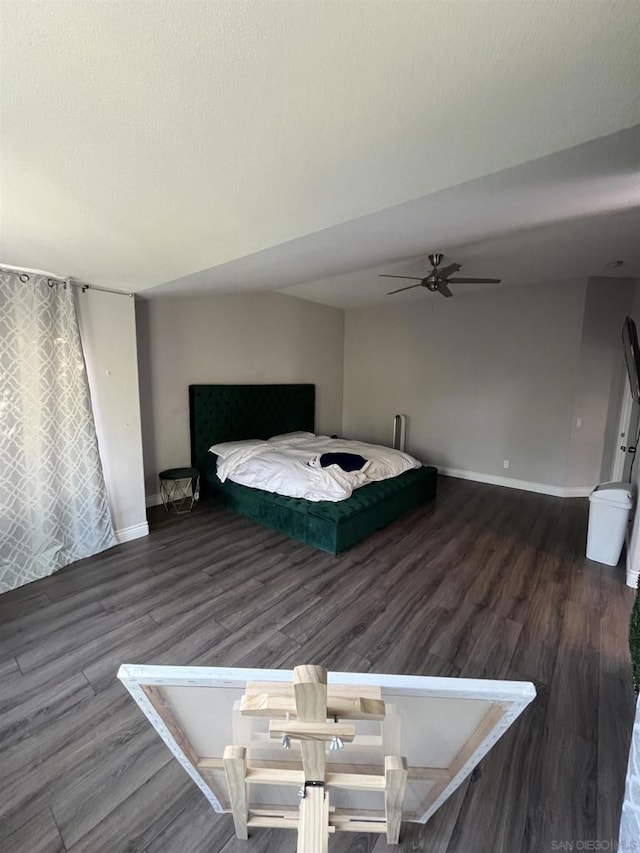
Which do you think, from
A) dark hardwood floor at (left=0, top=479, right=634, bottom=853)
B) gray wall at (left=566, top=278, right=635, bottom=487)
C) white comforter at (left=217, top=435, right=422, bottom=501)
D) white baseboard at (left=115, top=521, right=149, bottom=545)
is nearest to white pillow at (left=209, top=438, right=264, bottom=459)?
white comforter at (left=217, top=435, right=422, bottom=501)

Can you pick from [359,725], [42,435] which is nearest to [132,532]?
[42,435]

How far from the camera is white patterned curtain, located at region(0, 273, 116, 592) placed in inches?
99.8

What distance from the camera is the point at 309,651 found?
6.79 ft

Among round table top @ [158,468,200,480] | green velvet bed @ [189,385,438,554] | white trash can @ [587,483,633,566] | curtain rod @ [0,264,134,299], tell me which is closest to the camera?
curtain rod @ [0,264,134,299]

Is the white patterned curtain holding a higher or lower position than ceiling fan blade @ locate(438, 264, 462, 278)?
lower

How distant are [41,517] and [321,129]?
3.10 m

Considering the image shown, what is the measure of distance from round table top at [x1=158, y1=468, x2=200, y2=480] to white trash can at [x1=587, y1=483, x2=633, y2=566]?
375 centimetres

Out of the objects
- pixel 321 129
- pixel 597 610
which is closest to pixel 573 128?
pixel 321 129

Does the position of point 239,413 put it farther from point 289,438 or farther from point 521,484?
point 521,484

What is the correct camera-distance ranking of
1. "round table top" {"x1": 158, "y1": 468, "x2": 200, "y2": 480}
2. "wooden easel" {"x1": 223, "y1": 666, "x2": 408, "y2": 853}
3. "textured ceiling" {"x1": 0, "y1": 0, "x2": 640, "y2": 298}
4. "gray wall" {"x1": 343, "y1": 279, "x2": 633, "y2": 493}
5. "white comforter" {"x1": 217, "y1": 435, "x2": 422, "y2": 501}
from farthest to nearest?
"gray wall" {"x1": 343, "y1": 279, "x2": 633, "y2": 493}
"round table top" {"x1": 158, "y1": 468, "x2": 200, "y2": 480}
"white comforter" {"x1": 217, "y1": 435, "x2": 422, "y2": 501}
"textured ceiling" {"x1": 0, "y1": 0, "x2": 640, "y2": 298}
"wooden easel" {"x1": 223, "y1": 666, "x2": 408, "y2": 853}

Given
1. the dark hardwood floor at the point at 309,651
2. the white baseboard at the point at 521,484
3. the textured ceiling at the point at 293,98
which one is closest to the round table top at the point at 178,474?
the dark hardwood floor at the point at 309,651

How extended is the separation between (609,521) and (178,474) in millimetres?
4005

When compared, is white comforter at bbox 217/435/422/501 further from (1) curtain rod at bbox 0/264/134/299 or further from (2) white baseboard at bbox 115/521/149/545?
(1) curtain rod at bbox 0/264/134/299

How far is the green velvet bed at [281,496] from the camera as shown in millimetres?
3264
